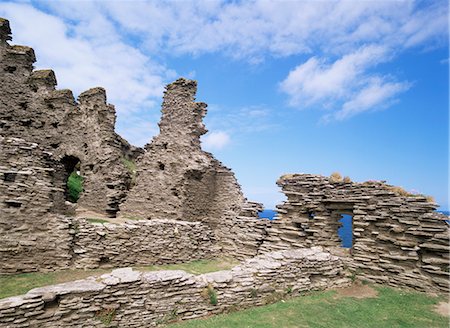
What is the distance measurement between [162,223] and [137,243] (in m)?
1.49

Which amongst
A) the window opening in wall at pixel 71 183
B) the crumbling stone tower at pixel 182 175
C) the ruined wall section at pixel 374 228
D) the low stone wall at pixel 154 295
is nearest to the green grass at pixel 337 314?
the low stone wall at pixel 154 295

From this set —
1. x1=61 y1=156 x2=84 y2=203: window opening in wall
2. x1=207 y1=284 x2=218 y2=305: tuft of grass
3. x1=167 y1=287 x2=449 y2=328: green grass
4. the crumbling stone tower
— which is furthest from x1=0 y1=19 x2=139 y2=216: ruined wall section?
x1=167 y1=287 x2=449 y2=328: green grass

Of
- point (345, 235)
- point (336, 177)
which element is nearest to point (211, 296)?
point (336, 177)

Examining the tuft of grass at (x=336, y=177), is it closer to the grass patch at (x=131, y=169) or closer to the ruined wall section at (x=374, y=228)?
the ruined wall section at (x=374, y=228)

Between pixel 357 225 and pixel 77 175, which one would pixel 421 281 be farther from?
pixel 77 175

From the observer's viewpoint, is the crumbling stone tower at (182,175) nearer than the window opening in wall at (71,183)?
Yes

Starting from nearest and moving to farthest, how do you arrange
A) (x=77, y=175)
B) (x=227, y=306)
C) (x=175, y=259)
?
(x=227, y=306) < (x=175, y=259) < (x=77, y=175)

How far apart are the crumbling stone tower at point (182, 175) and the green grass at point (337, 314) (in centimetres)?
879

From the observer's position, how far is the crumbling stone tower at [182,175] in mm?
17391

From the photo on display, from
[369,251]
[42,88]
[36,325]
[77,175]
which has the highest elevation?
[42,88]

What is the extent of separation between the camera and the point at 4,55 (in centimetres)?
2112

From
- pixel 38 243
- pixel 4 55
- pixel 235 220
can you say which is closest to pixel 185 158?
pixel 235 220

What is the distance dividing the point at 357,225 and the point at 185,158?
10.2 m

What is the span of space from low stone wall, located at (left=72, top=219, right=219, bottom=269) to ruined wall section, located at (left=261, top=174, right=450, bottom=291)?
366cm
